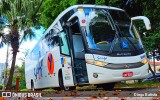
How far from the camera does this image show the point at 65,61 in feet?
43.0

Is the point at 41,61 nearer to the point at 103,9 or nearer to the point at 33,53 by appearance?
the point at 33,53

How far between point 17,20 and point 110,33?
49.2 feet

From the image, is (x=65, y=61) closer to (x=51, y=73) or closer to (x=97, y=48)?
(x=97, y=48)

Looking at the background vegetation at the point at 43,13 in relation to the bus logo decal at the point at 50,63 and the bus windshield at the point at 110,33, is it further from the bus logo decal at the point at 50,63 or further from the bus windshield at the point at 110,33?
the bus windshield at the point at 110,33

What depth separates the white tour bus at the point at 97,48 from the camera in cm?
1129

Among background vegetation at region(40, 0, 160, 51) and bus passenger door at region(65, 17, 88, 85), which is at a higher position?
background vegetation at region(40, 0, 160, 51)

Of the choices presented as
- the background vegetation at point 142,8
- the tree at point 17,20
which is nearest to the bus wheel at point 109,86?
the background vegetation at point 142,8

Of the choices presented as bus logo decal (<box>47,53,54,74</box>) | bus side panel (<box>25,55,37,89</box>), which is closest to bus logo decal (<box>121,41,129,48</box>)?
bus logo decal (<box>47,53,54,74</box>)

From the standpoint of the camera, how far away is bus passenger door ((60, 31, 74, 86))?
41.6ft

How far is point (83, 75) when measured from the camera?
39.1 feet

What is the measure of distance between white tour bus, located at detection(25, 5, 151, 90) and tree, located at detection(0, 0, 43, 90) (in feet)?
33.0

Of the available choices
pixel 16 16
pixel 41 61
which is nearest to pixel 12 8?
pixel 16 16
